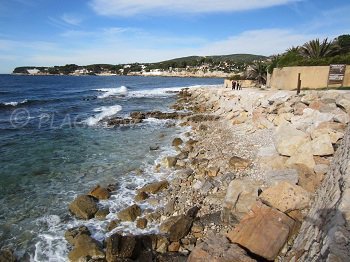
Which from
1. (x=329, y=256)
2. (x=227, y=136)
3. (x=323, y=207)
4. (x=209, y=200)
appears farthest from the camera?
(x=227, y=136)

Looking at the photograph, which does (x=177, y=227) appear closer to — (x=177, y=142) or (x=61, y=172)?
(x=61, y=172)

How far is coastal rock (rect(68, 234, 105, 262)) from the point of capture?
24.1 feet

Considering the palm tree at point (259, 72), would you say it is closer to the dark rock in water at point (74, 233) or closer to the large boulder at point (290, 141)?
the large boulder at point (290, 141)

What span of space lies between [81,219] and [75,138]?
1123cm

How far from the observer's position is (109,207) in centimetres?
990

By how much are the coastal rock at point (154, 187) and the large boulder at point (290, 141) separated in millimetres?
4197

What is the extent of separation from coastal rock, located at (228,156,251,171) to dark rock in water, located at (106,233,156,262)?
4.61 meters

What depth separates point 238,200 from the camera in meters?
7.54

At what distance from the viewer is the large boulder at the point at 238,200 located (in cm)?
740

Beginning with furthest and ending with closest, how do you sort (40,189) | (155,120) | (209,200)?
(155,120), (40,189), (209,200)

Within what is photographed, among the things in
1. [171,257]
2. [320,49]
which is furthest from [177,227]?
[320,49]

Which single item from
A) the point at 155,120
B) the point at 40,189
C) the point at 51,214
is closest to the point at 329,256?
the point at 51,214

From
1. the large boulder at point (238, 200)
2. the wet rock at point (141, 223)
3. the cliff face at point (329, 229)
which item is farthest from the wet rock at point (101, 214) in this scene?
the cliff face at point (329, 229)

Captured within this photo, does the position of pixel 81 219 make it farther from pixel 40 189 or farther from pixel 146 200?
pixel 40 189
